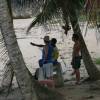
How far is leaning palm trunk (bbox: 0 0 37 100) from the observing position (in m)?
7.74

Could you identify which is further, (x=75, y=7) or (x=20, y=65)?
(x=75, y=7)

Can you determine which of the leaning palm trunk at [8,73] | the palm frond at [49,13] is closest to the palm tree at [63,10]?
the palm frond at [49,13]

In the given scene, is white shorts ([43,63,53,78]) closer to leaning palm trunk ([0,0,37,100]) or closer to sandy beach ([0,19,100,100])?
sandy beach ([0,19,100,100])

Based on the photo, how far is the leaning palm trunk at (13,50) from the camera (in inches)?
305

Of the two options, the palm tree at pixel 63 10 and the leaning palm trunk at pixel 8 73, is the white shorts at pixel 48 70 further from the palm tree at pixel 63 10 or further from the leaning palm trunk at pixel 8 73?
the leaning palm trunk at pixel 8 73

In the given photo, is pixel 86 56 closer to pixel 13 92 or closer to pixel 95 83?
pixel 95 83

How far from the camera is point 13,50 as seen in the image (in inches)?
309

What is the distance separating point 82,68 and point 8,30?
692 cm

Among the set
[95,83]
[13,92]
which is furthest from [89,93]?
[13,92]

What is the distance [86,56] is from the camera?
11.6 m

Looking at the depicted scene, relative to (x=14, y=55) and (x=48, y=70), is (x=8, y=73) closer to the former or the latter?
(x=14, y=55)

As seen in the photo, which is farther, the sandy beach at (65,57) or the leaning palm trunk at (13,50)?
the sandy beach at (65,57)

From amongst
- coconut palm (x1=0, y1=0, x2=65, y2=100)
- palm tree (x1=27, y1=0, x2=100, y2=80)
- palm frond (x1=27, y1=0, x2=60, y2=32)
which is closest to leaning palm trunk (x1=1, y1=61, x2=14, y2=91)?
coconut palm (x1=0, y1=0, x2=65, y2=100)

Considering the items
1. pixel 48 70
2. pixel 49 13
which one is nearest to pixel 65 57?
pixel 48 70
